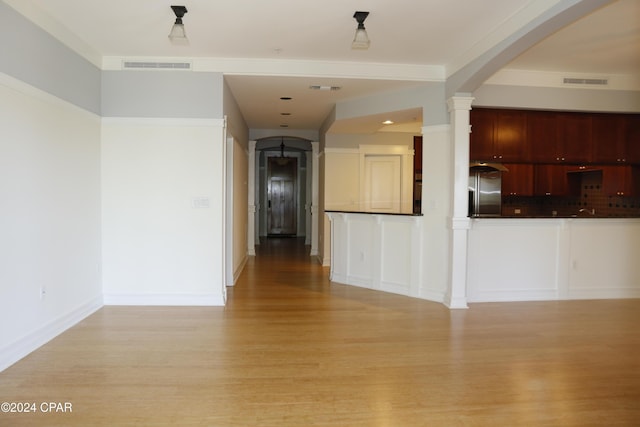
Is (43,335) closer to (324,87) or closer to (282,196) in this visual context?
(324,87)

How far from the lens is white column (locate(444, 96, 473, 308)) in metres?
4.71

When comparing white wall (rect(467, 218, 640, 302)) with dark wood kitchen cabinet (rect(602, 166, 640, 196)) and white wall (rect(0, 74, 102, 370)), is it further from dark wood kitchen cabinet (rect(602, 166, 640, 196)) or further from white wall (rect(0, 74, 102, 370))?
white wall (rect(0, 74, 102, 370))

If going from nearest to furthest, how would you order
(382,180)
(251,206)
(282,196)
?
(382,180)
(251,206)
(282,196)

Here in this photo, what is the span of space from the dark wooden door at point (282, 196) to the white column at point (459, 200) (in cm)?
817

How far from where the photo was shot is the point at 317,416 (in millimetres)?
2404

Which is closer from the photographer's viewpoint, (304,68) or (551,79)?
(304,68)

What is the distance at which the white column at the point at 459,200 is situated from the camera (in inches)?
186

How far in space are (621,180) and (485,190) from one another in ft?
6.29

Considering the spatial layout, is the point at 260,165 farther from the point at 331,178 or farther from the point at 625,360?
the point at 625,360

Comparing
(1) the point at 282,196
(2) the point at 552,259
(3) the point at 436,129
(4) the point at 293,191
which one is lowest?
(2) the point at 552,259

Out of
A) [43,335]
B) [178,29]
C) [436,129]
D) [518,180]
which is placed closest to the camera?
[178,29]

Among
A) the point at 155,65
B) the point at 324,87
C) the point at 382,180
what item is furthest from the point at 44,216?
the point at 382,180

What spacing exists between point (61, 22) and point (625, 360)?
5.39 metres

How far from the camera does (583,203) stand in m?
6.68
